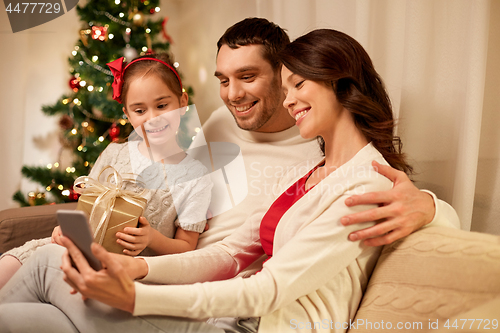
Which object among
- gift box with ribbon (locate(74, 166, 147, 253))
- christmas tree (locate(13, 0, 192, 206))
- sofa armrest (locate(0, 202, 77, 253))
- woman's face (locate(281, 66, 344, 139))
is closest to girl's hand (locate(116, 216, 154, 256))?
gift box with ribbon (locate(74, 166, 147, 253))

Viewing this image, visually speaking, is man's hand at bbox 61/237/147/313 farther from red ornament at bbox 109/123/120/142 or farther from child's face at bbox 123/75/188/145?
red ornament at bbox 109/123/120/142

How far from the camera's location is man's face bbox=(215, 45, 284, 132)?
1520 mm

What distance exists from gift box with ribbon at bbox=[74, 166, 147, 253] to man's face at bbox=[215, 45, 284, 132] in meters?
0.62

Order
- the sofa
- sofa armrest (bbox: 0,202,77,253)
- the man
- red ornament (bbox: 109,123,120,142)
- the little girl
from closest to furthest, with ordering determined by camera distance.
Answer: the sofa < the man < the little girl < sofa armrest (bbox: 0,202,77,253) < red ornament (bbox: 109,123,120,142)

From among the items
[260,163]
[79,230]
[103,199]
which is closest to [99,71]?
[260,163]

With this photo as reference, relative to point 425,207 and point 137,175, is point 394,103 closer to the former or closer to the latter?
point 425,207

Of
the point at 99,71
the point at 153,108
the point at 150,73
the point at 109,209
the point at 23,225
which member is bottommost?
the point at 23,225

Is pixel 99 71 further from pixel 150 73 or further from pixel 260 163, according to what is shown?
pixel 260 163

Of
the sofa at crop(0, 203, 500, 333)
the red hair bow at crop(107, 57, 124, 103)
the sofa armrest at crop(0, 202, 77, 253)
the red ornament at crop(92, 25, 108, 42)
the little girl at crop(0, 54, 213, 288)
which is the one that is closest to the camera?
the sofa at crop(0, 203, 500, 333)

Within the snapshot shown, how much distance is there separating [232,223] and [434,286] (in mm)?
834

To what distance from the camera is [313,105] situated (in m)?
1.07

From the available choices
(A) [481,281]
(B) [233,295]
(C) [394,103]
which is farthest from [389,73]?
(B) [233,295]

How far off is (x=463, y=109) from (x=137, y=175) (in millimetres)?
1243

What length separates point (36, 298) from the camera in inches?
39.2
